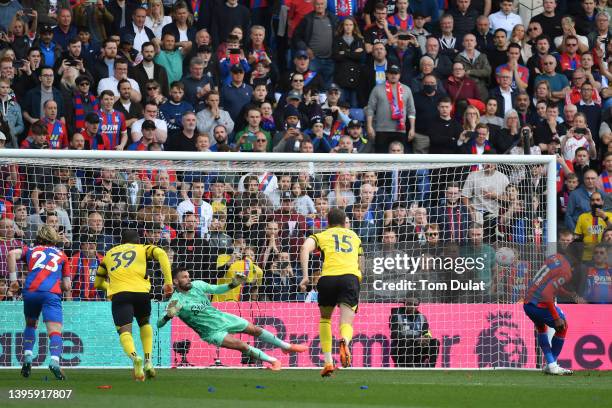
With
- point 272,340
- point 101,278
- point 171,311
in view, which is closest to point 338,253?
point 272,340

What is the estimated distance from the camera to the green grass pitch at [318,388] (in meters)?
10.8

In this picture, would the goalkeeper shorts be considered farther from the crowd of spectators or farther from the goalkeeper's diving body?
the crowd of spectators

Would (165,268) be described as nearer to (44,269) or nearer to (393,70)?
(44,269)

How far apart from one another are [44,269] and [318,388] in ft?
12.1

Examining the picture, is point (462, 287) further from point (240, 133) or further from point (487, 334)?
point (240, 133)

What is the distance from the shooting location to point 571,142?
65.5 feet

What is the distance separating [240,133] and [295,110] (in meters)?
1.01

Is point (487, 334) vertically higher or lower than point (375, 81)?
lower

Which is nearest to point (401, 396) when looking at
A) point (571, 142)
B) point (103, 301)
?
point (103, 301)

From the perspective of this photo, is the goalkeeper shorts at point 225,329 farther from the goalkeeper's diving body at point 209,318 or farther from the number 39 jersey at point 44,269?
the number 39 jersey at point 44,269

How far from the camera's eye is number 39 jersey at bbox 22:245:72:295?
13.8 meters

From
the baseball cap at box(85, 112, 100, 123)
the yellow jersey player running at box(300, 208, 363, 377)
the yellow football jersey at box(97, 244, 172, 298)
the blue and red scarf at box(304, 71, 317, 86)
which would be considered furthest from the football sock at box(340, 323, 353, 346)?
the blue and red scarf at box(304, 71, 317, 86)

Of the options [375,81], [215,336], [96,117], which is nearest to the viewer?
[215,336]

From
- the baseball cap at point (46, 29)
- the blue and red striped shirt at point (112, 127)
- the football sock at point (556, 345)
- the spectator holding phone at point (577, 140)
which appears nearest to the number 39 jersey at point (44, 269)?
the blue and red striped shirt at point (112, 127)
